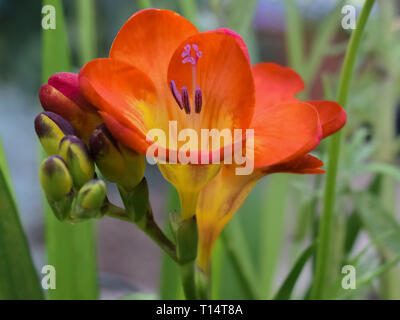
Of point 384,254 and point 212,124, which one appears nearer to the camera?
point 212,124

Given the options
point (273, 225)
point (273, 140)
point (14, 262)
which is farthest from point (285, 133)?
point (273, 225)

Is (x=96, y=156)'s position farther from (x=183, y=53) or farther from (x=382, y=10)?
(x=382, y=10)

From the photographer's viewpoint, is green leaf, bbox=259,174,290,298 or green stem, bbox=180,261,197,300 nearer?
green stem, bbox=180,261,197,300

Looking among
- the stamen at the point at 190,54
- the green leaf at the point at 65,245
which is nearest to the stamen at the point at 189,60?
the stamen at the point at 190,54

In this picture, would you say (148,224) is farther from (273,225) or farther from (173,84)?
(273,225)

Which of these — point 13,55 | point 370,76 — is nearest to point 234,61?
point 370,76

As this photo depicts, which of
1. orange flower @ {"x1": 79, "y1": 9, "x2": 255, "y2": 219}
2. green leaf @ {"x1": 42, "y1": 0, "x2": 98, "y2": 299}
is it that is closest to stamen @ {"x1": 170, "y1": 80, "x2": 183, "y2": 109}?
orange flower @ {"x1": 79, "y1": 9, "x2": 255, "y2": 219}

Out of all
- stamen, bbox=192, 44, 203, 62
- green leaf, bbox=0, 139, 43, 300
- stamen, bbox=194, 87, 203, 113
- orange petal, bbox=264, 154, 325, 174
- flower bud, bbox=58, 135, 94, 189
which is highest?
stamen, bbox=192, 44, 203, 62

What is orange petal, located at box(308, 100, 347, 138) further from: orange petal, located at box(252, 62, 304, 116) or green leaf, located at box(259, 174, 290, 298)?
green leaf, located at box(259, 174, 290, 298)
